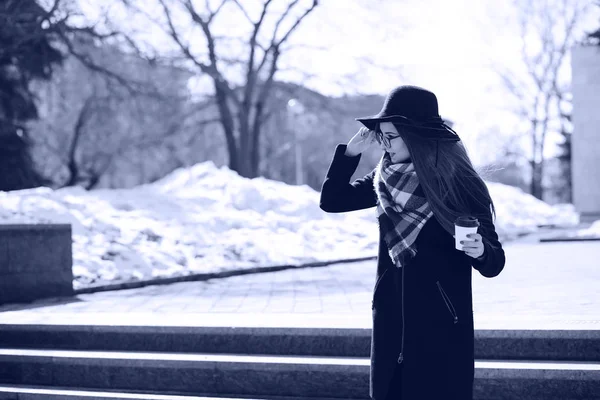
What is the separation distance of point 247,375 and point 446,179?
2.52m

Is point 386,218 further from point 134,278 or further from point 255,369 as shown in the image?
point 134,278

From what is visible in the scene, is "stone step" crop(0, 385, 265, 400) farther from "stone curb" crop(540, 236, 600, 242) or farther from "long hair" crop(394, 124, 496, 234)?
"stone curb" crop(540, 236, 600, 242)

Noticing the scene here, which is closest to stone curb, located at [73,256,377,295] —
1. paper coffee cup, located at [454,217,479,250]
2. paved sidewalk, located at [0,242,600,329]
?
paved sidewalk, located at [0,242,600,329]

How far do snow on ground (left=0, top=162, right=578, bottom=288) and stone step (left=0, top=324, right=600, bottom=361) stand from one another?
2.68 metres

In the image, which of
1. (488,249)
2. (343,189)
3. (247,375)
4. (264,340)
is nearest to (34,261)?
(264,340)

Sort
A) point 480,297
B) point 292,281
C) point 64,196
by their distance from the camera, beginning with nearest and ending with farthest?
1. point 480,297
2. point 292,281
3. point 64,196

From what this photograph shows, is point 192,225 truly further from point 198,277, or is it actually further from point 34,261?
point 34,261

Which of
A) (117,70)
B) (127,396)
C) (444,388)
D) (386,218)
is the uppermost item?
(117,70)

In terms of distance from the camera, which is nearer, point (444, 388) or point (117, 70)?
point (444, 388)

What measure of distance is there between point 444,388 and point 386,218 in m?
0.71

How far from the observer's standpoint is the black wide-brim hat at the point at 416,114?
295 cm

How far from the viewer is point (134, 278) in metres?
9.00

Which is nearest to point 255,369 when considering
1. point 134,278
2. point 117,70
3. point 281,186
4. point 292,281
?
point 292,281

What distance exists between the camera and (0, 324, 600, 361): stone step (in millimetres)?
4703
